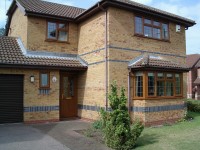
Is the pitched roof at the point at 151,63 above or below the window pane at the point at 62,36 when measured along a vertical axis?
below

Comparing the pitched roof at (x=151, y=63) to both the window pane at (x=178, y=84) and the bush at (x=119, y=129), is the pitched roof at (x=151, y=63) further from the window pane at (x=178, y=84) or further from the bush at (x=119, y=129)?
the bush at (x=119, y=129)

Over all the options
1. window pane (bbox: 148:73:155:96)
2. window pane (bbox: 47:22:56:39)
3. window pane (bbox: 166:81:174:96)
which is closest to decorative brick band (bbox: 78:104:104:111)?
window pane (bbox: 148:73:155:96)

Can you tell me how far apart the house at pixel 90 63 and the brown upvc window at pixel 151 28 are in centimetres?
4

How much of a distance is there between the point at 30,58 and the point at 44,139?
5.53m

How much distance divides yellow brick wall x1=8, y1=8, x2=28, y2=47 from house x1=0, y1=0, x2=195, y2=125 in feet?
0.22

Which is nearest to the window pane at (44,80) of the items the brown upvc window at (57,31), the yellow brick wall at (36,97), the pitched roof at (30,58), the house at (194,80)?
the yellow brick wall at (36,97)

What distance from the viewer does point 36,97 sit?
12.6 metres

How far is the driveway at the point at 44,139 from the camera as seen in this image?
25.8ft

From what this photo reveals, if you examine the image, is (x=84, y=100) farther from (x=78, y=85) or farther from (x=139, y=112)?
(x=139, y=112)

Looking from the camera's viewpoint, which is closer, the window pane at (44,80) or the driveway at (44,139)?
the driveway at (44,139)

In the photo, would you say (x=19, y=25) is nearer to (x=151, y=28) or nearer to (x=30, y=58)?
(x=30, y=58)

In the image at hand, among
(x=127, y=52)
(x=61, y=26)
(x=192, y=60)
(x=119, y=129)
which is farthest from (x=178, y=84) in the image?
(x=192, y=60)

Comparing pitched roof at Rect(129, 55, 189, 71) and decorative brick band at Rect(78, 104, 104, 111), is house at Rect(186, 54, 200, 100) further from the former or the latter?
decorative brick band at Rect(78, 104, 104, 111)

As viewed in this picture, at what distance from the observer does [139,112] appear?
12.0 metres
